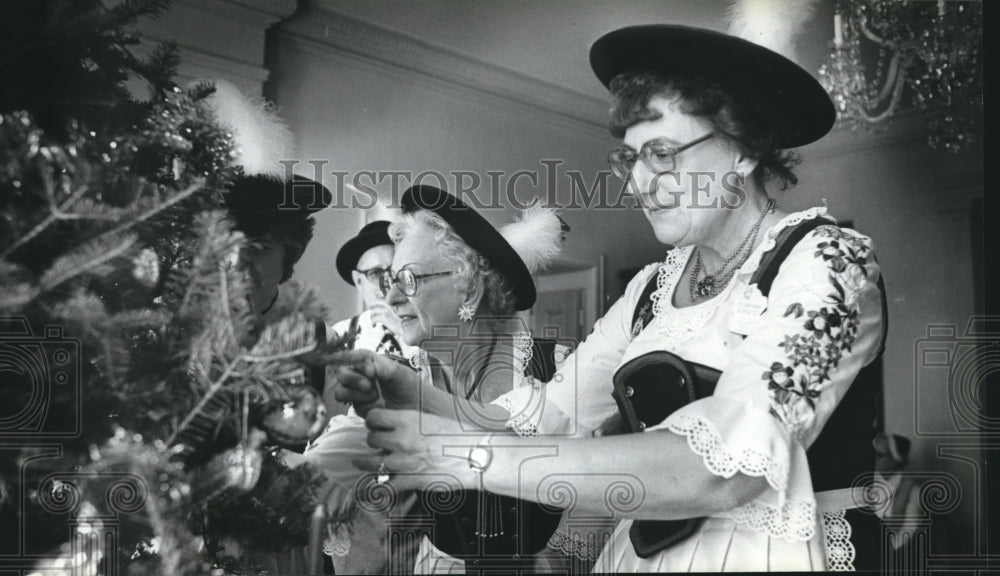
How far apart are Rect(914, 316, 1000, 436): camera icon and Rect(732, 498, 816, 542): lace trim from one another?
38 cm

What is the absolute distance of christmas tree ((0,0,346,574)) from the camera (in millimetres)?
1449

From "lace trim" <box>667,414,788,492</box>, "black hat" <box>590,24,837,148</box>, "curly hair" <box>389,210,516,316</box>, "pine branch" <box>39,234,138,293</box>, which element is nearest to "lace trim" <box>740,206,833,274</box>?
"black hat" <box>590,24,837,148</box>

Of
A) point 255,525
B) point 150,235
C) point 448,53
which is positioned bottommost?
point 255,525

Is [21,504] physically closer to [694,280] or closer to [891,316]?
[694,280]

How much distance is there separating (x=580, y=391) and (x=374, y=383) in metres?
0.36

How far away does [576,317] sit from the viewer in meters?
1.68

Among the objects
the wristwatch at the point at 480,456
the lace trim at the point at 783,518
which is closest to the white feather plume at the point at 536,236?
the wristwatch at the point at 480,456

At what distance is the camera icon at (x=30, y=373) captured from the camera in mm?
1593

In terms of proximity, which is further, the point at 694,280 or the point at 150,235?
the point at 694,280

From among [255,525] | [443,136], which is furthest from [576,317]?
[255,525]

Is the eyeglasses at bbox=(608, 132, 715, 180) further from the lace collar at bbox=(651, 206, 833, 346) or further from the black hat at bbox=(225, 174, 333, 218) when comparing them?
the black hat at bbox=(225, 174, 333, 218)

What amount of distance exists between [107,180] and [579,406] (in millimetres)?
867

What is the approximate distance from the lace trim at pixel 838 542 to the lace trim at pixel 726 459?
8.5 inches

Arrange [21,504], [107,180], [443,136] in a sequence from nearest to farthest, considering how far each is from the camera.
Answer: [107,180] < [21,504] < [443,136]
